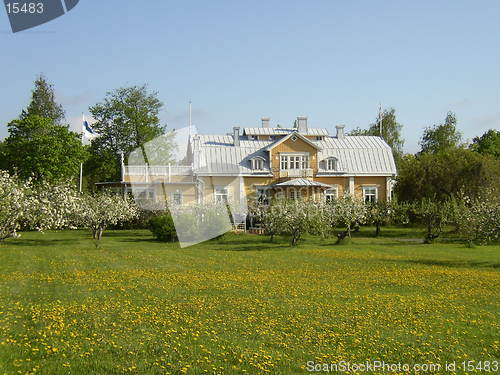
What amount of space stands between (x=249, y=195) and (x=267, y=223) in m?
Result: 19.1

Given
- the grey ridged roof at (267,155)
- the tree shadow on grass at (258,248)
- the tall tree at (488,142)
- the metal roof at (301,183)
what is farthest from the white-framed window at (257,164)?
the tall tree at (488,142)

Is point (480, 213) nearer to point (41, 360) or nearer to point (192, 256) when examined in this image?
point (192, 256)

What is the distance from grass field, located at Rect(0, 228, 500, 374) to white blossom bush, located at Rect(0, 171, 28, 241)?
1694mm

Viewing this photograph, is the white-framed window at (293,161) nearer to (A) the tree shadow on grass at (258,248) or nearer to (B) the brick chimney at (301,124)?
(B) the brick chimney at (301,124)

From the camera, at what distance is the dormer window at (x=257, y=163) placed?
5512 cm

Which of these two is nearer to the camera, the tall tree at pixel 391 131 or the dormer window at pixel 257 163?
the dormer window at pixel 257 163

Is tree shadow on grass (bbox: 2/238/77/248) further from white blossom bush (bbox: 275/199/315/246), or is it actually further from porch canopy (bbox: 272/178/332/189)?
porch canopy (bbox: 272/178/332/189)

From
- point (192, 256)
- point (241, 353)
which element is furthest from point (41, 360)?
point (192, 256)

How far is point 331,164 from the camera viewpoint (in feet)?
186

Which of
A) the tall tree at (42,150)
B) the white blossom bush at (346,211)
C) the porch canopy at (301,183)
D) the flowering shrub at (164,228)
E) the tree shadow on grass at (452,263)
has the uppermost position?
the tall tree at (42,150)

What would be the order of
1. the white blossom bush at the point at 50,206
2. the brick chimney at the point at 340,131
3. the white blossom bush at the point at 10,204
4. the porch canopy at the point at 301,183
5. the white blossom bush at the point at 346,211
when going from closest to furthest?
the white blossom bush at the point at 10,204 < the white blossom bush at the point at 50,206 < the white blossom bush at the point at 346,211 < the porch canopy at the point at 301,183 < the brick chimney at the point at 340,131

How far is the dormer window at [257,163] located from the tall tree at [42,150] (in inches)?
715

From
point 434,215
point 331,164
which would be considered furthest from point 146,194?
point 434,215

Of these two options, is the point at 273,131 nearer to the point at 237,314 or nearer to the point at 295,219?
the point at 295,219
